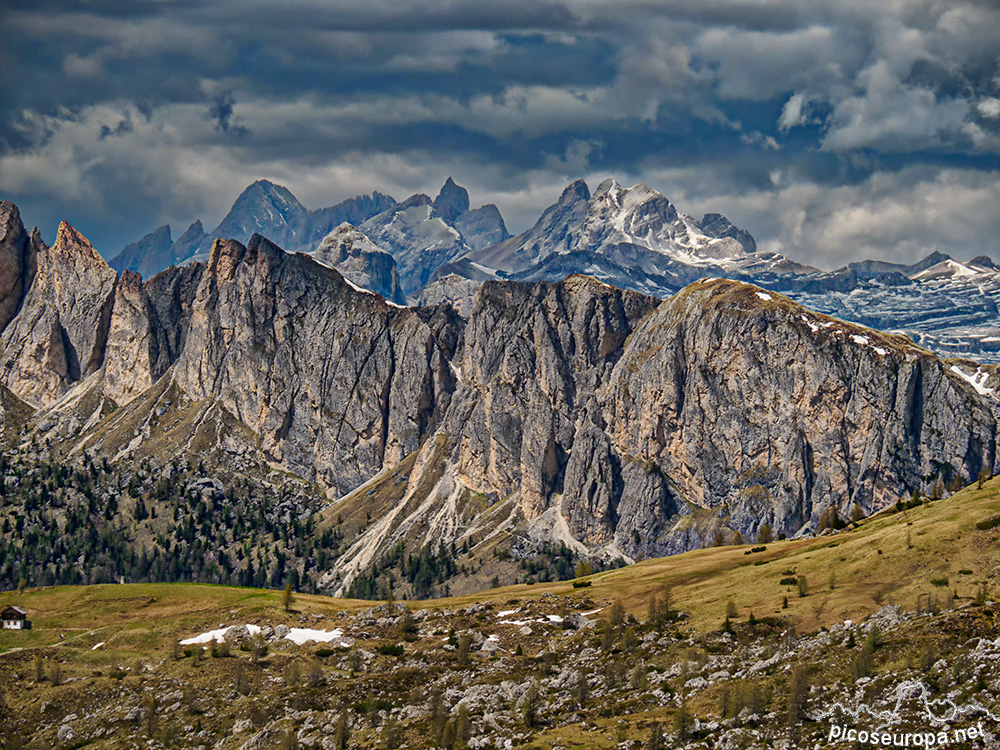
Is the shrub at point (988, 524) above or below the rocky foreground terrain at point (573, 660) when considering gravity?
above

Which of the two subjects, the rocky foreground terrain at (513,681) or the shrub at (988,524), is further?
the shrub at (988,524)

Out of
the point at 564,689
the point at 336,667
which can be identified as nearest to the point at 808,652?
the point at 564,689

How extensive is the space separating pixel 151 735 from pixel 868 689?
67.7 meters

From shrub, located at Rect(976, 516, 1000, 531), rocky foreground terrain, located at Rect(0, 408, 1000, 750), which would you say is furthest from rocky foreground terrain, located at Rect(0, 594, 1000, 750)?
shrub, located at Rect(976, 516, 1000, 531)

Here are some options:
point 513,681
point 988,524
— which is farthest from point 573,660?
point 988,524

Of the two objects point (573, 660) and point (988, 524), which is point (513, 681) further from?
point (988, 524)

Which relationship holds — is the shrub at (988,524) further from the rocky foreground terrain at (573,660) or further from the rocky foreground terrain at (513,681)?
the rocky foreground terrain at (513,681)

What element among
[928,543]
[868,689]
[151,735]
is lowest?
[151,735]

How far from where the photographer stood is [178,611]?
136m

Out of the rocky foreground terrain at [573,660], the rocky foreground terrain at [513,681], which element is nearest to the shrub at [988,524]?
the rocky foreground terrain at [573,660]

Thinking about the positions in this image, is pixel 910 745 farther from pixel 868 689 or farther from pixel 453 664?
pixel 453 664

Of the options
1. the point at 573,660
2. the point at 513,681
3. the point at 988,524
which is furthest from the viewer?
the point at 988,524

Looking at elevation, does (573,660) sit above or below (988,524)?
below

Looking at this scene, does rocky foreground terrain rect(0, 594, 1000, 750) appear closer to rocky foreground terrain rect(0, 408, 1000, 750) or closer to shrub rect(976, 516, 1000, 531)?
rocky foreground terrain rect(0, 408, 1000, 750)
